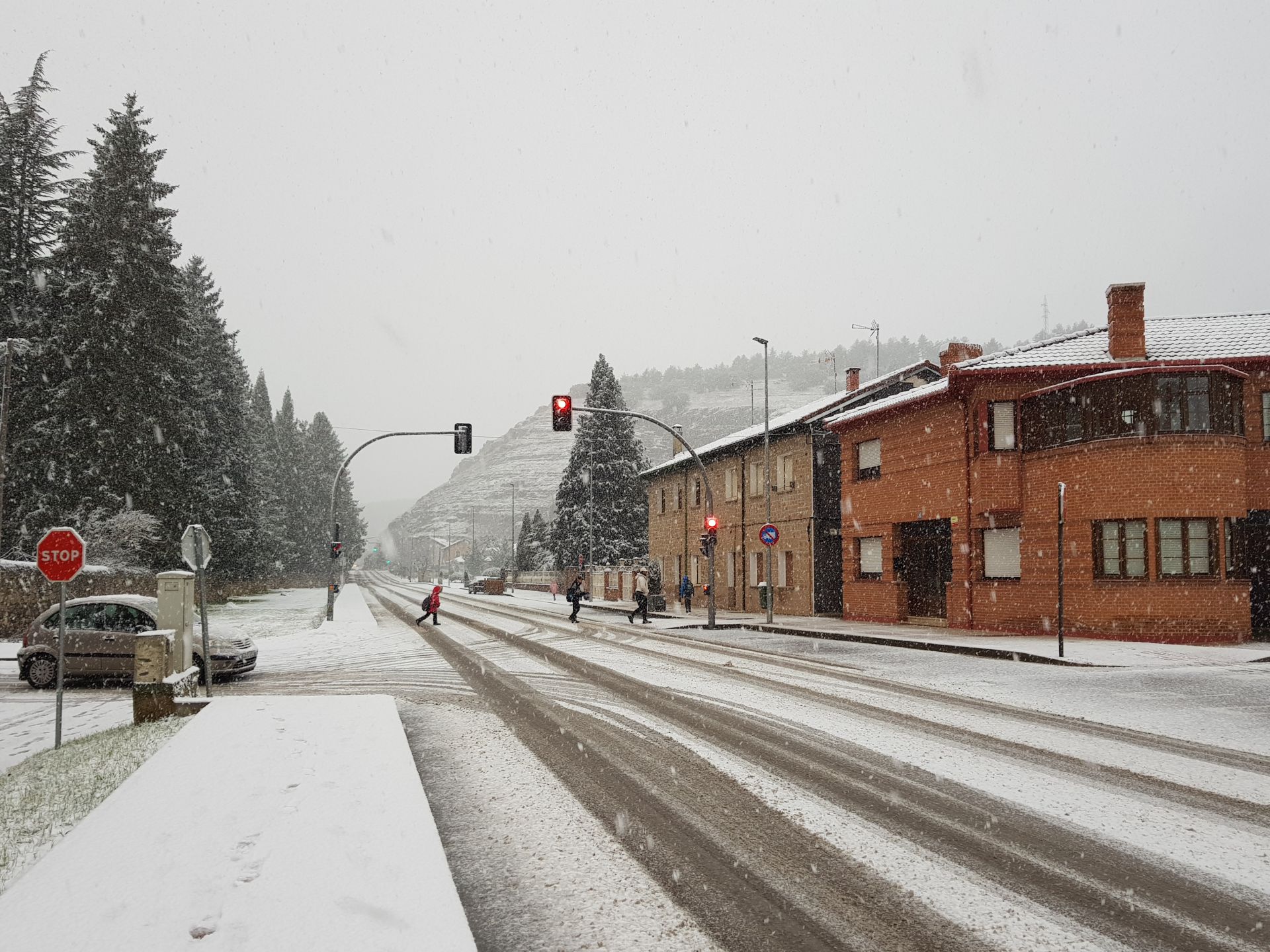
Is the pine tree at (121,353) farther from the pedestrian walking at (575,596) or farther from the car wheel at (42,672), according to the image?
the car wheel at (42,672)

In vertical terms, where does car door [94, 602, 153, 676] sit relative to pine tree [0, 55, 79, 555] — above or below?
below

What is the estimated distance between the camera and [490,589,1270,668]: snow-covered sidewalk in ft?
53.8

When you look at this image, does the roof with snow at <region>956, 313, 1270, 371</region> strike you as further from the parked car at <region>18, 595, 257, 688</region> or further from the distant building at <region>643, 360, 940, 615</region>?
the parked car at <region>18, 595, 257, 688</region>

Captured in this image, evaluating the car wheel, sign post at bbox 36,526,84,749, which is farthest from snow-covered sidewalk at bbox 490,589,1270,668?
the car wheel

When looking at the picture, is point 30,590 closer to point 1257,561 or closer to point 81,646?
point 81,646

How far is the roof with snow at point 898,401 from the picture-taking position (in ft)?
82.8

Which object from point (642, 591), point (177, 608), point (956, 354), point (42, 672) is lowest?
point (42, 672)

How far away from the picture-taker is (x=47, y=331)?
31.3m

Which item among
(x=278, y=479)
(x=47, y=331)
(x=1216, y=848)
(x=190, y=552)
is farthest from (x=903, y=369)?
(x=278, y=479)

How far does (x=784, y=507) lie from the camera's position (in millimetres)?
34125

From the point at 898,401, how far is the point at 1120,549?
815cm

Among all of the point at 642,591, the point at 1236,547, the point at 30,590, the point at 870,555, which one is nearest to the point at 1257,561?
the point at 1236,547

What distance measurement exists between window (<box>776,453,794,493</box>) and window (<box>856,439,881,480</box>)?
3.79 m

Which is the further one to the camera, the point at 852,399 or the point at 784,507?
the point at 784,507
